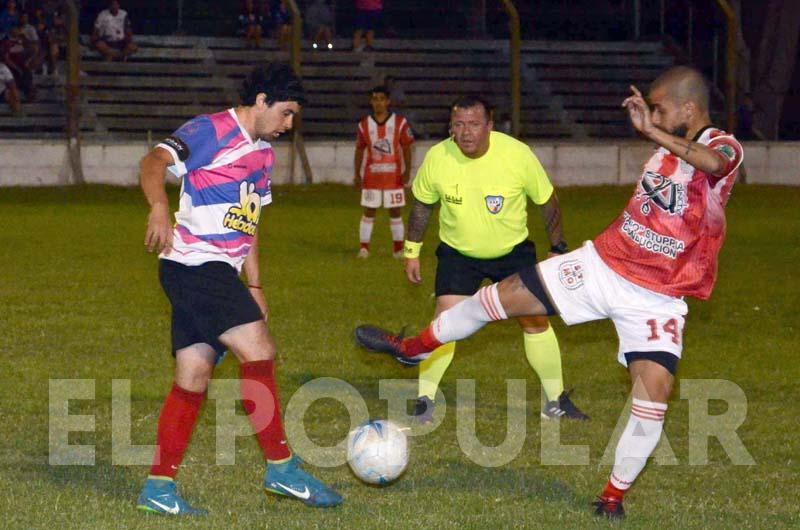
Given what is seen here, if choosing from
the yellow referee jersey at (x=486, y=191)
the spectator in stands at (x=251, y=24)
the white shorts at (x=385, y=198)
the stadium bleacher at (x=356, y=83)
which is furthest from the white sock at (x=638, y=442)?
the spectator in stands at (x=251, y=24)

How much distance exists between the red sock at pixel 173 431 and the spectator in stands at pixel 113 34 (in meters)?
22.9

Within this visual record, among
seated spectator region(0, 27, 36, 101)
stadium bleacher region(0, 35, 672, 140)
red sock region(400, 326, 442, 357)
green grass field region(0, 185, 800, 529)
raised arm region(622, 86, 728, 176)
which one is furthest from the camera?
stadium bleacher region(0, 35, 672, 140)

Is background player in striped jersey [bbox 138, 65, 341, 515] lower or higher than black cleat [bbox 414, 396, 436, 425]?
higher

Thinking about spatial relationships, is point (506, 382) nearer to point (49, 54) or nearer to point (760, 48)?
point (49, 54)

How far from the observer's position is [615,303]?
613 cm

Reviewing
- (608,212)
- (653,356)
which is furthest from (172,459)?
(608,212)

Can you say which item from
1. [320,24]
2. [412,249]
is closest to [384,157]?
[412,249]

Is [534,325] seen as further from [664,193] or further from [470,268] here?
[664,193]

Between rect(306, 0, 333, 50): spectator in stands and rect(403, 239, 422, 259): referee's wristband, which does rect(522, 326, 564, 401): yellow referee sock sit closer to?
rect(403, 239, 422, 259): referee's wristband

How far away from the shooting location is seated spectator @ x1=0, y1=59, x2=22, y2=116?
26.4 m

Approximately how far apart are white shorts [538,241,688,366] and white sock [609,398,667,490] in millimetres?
255

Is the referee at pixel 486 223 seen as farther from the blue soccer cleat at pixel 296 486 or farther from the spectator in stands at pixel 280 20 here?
A: the spectator in stands at pixel 280 20

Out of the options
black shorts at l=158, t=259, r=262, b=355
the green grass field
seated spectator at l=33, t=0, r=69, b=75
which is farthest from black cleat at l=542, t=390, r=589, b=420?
seated spectator at l=33, t=0, r=69, b=75

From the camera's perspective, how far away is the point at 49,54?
27.5m
